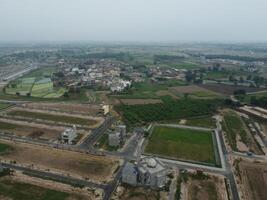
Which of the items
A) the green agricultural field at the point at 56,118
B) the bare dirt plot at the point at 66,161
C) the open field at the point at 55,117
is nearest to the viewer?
the bare dirt plot at the point at 66,161

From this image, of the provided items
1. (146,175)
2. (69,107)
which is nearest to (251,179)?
(146,175)

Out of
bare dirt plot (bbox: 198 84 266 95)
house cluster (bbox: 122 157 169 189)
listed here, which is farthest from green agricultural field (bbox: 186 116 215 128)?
bare dirt plot (bbox: 198 84 266 95)

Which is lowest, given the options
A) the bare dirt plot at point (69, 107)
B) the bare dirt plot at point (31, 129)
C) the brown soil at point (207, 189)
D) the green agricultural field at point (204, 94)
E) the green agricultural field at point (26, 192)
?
the brown soil at point (207, 189)

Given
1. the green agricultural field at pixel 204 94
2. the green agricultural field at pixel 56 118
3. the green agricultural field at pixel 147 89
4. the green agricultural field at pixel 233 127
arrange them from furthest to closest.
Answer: the green agricultural field at pixel 204 94
the green agricultural field at pixel 147 89
the green agricultural field at pixel 56 118
the green agricultural field at pixel 233 127

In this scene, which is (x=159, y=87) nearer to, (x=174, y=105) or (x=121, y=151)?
(x=174, y=105)

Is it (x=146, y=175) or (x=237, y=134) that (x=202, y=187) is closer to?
(x=146, y=175)

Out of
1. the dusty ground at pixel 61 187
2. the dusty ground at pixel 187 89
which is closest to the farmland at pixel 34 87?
the dusty ground at pixel 187 89

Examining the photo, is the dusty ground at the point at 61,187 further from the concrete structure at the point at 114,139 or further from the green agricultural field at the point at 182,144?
the green agricultural field at the point at 182,144
